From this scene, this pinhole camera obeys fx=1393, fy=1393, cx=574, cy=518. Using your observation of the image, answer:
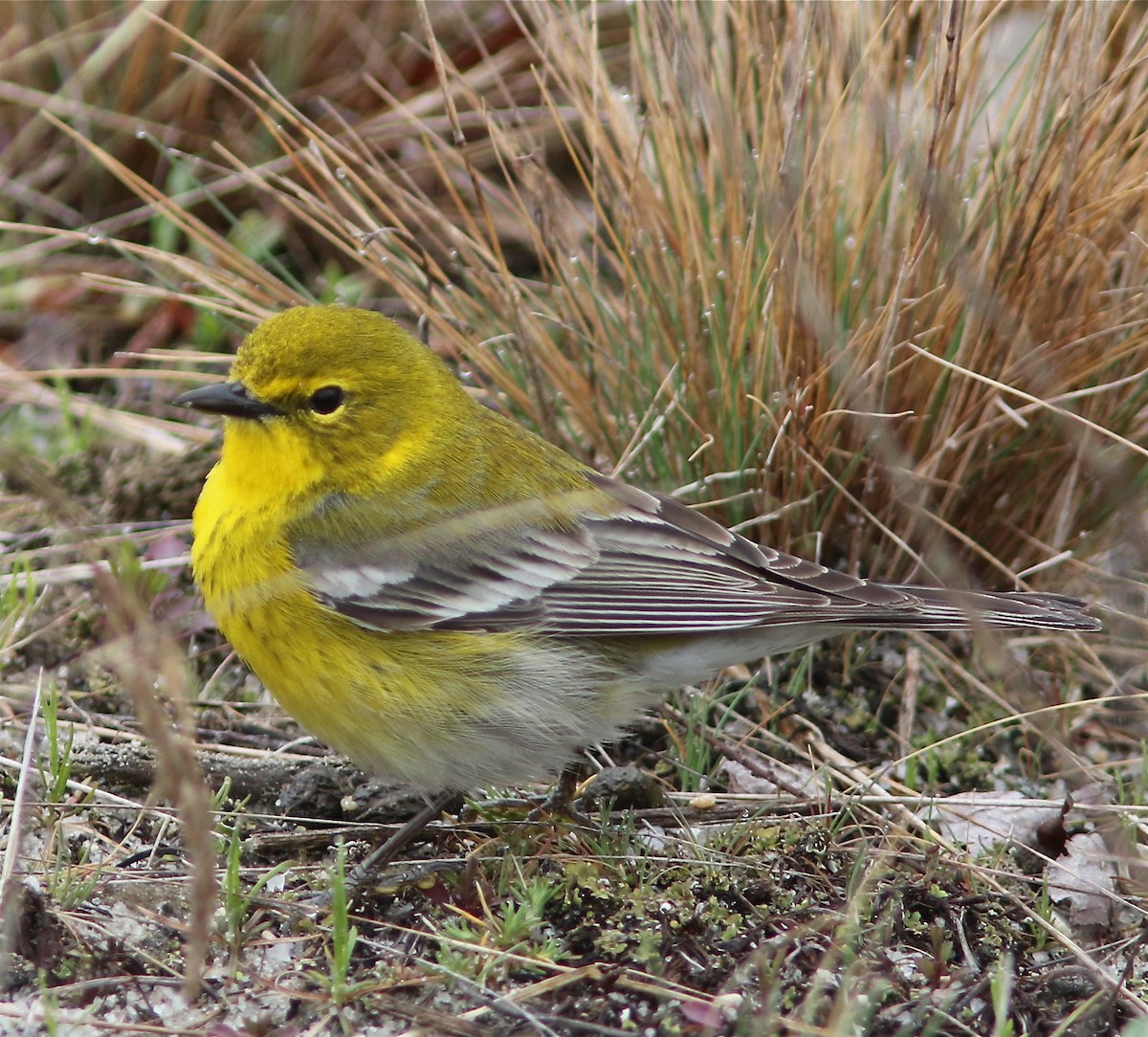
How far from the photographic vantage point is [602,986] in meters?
2.93

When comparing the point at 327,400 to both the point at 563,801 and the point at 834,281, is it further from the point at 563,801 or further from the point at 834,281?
the point at 834,281

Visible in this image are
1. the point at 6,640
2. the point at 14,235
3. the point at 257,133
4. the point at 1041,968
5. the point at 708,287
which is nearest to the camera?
the point at 1041,968

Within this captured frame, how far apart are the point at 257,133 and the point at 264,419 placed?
3074 mm

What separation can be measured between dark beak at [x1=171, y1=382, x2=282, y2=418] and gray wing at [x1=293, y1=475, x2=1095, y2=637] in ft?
1.17

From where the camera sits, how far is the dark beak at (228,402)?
11.5ft

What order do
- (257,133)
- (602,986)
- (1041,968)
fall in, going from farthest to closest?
(257,133), (1041,968), (602,986)

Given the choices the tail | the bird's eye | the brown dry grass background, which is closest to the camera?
the tail

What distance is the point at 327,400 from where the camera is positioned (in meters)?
3.70

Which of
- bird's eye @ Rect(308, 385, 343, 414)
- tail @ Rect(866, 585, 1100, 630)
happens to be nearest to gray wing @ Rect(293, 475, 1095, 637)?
tail @ Rect(866, 585, 1100, 630)

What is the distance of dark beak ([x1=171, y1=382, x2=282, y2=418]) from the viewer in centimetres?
351

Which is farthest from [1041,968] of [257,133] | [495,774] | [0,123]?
[0,123]

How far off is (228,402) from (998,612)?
2.01 m

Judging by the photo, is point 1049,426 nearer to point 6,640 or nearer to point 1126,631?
point 1126,631

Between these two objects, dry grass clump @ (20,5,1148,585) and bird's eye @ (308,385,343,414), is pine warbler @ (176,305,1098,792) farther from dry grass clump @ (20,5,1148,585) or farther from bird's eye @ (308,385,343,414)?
dry grass clump @ (20,5,1148,585)
